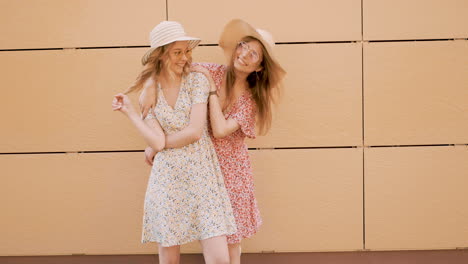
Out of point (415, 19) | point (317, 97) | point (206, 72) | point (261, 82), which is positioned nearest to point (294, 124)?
point (317, 97)

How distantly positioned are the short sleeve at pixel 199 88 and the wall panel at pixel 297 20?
0.71 meters

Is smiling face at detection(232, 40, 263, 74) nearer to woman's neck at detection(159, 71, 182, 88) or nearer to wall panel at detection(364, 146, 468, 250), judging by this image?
woman's neck at detection(159, 71, 182, 88)

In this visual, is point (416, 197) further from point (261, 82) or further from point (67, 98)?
point (67, 98)

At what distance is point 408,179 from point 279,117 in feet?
2.84

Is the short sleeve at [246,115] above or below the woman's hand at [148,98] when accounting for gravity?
below

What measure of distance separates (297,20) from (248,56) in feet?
2.33

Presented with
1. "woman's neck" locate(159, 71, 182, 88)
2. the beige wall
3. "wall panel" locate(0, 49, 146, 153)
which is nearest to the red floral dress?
"woman's neck" locate(159, 71, 182, 88)

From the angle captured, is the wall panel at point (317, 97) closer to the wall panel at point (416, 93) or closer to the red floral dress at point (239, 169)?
the wall panel at point (416, 93)

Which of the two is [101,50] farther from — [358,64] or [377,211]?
[377,211]

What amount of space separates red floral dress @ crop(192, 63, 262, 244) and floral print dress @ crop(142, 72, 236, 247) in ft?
0.58

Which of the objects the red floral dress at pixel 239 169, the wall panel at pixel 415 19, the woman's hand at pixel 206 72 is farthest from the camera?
the wall panel at pixel 415 19

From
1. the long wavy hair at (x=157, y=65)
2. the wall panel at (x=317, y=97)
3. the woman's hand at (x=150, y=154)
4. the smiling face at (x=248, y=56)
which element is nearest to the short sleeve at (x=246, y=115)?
the smiling face at (x=248, y=56)

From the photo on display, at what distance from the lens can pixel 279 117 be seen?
2.92 meters

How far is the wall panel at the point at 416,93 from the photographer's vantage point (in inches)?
114
